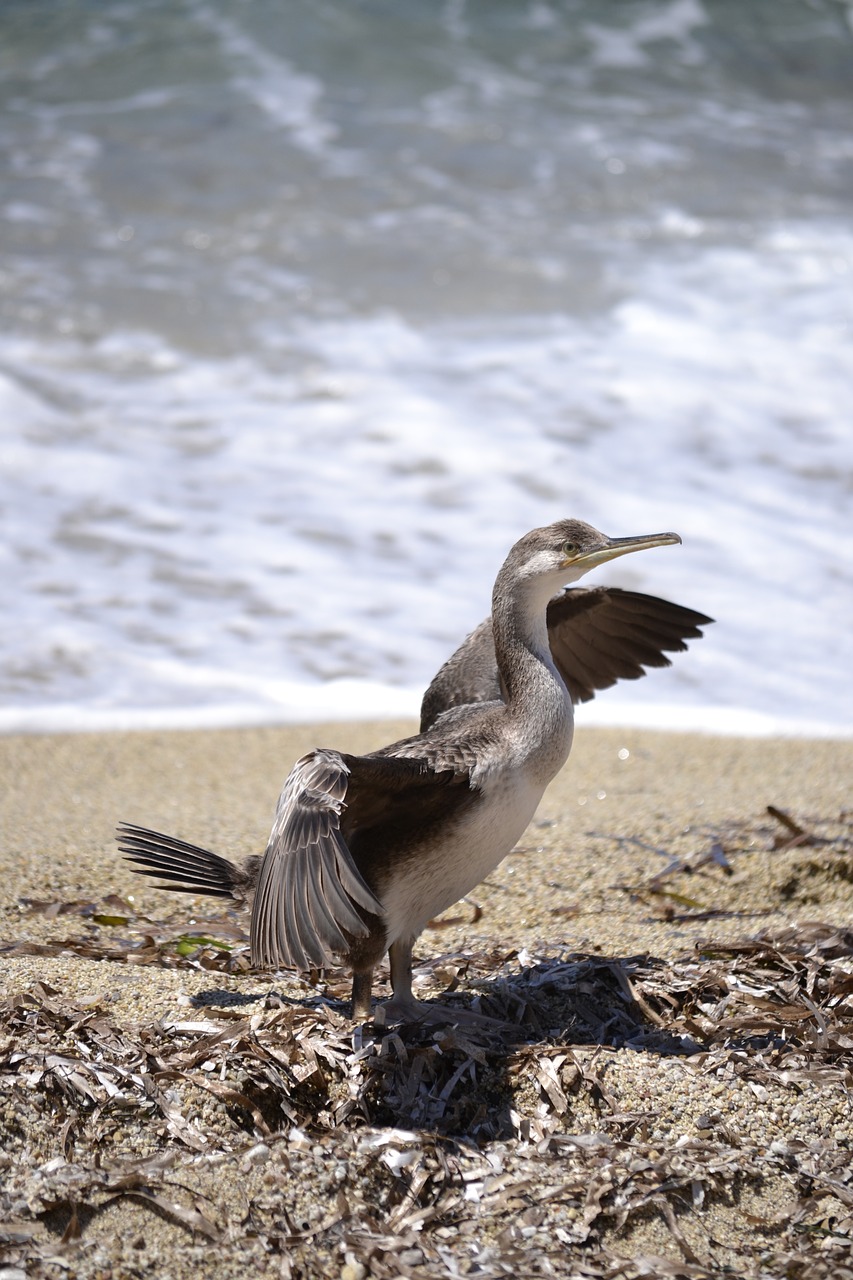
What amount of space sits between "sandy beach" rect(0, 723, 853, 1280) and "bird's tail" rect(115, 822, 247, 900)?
9.4 inches

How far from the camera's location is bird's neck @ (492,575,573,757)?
344 cm

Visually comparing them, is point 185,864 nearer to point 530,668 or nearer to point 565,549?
point 530,668

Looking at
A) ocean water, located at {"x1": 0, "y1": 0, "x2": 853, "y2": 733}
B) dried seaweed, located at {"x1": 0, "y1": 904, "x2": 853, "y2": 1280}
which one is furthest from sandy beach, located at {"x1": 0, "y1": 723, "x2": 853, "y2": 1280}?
ocean water, located at {"x1": 0, "y1": 0, "x2": 853, "y2": 733}

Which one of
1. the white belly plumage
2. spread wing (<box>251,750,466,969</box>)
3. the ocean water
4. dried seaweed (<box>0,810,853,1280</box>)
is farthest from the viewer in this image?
the ocean water

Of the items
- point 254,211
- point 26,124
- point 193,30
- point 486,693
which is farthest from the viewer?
point 193,30

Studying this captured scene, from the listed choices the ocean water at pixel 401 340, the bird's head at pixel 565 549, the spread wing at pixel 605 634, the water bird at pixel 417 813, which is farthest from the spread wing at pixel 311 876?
the ocean water at pixel 401 340

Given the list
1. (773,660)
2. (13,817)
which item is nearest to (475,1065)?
(13,817)

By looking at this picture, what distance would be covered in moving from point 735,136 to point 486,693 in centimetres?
1173

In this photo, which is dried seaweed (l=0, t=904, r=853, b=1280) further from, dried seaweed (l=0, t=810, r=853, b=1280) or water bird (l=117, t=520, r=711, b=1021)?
water bird (l=117, t=520, r=711, b=1021)

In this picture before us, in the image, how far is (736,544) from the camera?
7797 mm

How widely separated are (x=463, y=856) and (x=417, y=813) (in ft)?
0.50

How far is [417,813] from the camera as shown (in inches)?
129

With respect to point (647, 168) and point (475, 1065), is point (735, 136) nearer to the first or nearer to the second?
point (647, 168)

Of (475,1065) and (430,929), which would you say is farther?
(430,929)
